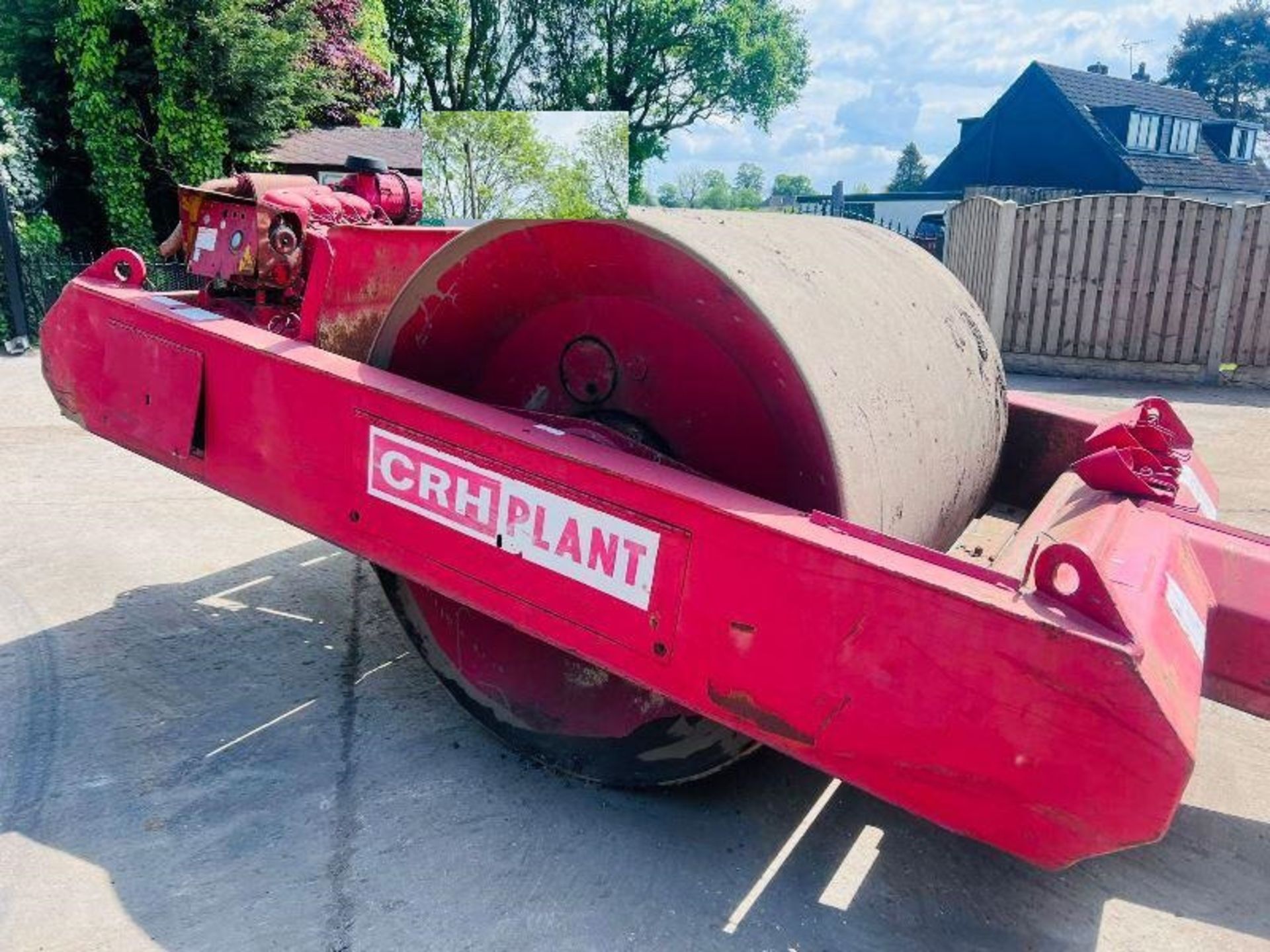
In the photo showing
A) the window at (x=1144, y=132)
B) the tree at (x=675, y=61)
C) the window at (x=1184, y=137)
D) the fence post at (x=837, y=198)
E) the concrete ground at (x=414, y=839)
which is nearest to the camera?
the concrete ground at (x=414, y=839)

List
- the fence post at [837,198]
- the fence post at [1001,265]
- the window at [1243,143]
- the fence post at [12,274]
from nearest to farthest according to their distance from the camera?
the fence post at [1001,265] → the fence post at [12,274] → the fence post at [837,198] → the window at [1243,143]

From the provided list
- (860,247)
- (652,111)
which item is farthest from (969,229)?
(652,111)

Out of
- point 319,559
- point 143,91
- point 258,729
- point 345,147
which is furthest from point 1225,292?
point 345,147

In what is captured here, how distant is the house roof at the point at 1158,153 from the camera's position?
3538cm

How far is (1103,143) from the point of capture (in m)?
34.9

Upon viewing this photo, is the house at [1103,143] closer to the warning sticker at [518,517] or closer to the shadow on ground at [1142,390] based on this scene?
the shadow on ground at [1142,390]

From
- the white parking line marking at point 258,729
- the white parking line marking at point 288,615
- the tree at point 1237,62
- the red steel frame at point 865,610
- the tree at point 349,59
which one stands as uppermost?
the tree at point 1237,62

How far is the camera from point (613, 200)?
2.07 meters

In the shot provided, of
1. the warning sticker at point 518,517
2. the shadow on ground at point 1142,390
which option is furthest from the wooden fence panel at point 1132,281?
the warning sticker at point 518,517

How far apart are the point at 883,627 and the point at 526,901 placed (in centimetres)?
102

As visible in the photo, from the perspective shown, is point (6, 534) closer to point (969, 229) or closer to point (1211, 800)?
point (1211, 800)

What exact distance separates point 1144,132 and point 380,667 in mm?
39622

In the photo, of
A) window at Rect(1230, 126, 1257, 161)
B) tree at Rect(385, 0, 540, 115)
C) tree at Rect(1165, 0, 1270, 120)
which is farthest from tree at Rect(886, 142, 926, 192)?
tree at Rect(385, 0, 540, 115)

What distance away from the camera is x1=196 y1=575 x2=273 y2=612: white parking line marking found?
3781mm
